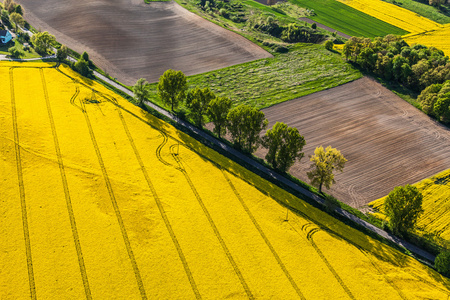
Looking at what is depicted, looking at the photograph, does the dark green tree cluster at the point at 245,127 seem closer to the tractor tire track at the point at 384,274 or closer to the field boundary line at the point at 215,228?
the field boundary line at the point at 215,228

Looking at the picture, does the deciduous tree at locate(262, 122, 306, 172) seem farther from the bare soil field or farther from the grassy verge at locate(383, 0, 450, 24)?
the grassy verge at locate(383, 0, 450, 24)

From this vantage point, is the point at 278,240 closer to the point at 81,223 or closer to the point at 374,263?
the point at 374,263

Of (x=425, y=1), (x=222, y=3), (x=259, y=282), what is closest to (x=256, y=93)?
(x=259, y=282)

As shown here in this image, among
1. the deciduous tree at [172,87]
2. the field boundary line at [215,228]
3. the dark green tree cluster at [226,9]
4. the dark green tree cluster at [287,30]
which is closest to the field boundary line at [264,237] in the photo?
the field boundary line at [215,228]

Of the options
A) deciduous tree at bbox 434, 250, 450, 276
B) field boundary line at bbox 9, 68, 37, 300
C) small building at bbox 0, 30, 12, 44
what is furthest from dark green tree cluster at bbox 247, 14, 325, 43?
deciduous tree at bbox 434, 250, 450, 276

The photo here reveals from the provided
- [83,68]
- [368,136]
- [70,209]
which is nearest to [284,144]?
[368,136]

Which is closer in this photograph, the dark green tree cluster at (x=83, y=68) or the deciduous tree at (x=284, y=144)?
the deciduous tree at (x=284, y=144)

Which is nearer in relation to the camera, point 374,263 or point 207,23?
point 374,263

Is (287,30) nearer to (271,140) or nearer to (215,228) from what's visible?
(271,140)
